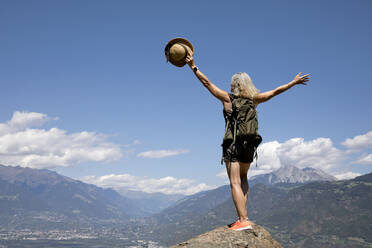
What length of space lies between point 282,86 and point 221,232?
3520 mm

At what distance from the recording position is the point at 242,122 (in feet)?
21.9

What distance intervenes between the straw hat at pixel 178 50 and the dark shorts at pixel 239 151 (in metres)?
2.12

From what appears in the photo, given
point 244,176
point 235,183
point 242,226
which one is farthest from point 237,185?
point 242,226

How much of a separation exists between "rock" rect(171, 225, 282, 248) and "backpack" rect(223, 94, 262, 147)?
6.37ft

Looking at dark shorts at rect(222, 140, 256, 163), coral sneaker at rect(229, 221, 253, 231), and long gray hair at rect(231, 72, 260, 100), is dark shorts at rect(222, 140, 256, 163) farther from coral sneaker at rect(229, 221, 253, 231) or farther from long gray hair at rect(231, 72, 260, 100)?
coral sneaker at rect(229, 221, 253, 231)

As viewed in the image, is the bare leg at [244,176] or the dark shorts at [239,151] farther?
the bare leg at [244,176]

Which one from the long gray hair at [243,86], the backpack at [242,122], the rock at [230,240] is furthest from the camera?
the long gray hair at [243,86]

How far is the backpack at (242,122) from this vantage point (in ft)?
21.8

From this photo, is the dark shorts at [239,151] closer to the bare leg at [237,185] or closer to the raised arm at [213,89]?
the bare leg at [237,185]

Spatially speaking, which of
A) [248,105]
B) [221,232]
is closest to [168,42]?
[248,105]

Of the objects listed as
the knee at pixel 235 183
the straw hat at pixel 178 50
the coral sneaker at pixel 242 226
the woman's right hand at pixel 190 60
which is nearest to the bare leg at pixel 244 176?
the knee at pixel 235 183

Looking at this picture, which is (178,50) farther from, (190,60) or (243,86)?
(243,86)

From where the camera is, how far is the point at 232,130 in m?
6.82

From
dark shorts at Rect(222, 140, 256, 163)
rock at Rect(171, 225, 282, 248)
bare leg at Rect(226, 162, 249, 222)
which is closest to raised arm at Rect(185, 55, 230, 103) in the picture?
dark shorts at Rect(222, 140, 256, 163)
